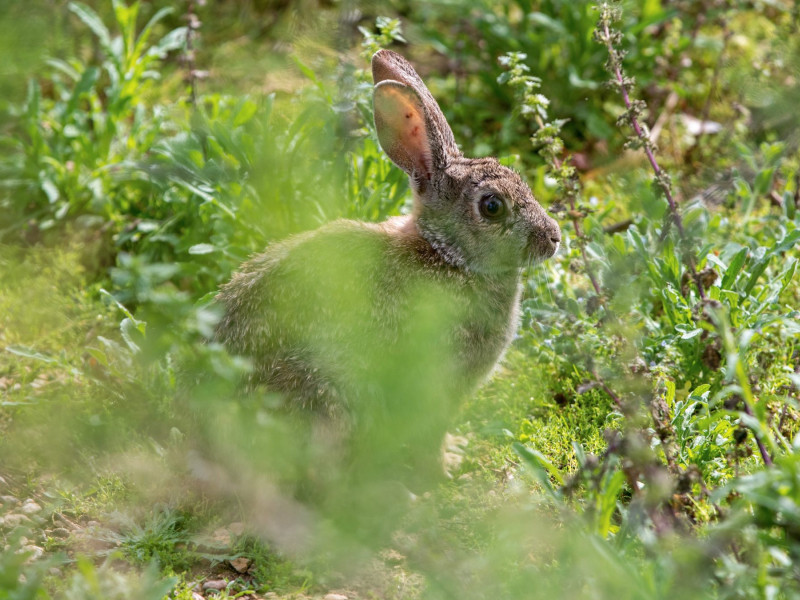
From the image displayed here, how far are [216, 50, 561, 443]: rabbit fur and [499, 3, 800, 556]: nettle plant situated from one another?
0.35m

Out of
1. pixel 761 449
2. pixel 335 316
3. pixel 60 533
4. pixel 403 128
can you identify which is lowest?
pixel 60 533

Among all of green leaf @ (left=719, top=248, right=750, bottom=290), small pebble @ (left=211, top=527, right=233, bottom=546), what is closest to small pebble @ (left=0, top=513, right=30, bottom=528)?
small pebble @ (left=211, top=527, right=233, bottom=546)

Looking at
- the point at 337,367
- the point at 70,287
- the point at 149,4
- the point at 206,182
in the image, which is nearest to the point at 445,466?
the point at 337,367

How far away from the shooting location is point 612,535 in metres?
3.48

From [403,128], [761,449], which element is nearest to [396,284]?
[403,128]

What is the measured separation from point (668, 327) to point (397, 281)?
1.58 m

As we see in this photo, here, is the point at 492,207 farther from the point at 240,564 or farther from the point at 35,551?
the point at 35,551

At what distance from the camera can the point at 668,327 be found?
4855 mm

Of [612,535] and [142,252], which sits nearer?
[612,535]

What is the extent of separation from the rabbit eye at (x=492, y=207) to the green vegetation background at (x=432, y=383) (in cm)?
27

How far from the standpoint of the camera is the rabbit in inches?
166

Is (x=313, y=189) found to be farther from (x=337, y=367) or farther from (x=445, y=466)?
(x=445, y=466)

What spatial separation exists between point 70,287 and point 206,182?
4.47 feet

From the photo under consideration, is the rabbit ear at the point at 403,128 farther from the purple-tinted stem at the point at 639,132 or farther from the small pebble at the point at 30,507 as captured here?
the small pebble at the point at 30,507
